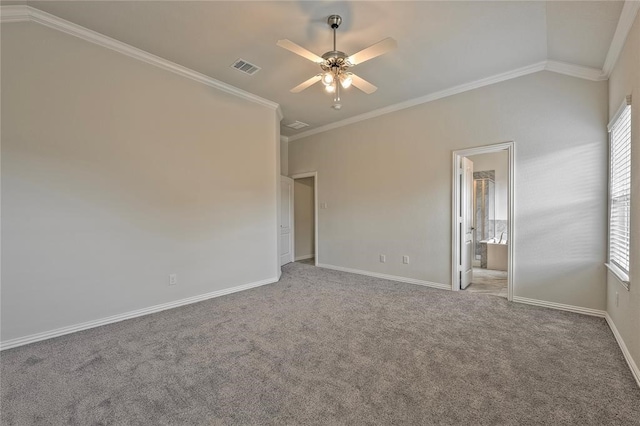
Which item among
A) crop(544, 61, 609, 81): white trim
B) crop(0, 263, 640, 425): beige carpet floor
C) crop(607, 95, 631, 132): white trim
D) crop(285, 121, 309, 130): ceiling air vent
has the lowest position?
crop(0, 263, 640, 425): beige carpet floor

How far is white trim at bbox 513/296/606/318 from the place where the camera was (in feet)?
10.4

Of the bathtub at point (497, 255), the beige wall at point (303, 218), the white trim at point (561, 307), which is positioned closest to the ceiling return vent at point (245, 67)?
the beige wall at point (303, 218)

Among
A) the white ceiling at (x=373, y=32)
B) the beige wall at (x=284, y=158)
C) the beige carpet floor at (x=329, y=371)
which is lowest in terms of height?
the beige carpet floor at (x=329, y=371)

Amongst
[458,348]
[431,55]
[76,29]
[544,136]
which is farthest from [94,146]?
[544,136]

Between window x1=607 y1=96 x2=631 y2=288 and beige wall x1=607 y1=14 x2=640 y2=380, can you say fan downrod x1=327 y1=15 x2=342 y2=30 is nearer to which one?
Result: beige wall x1=607 y1=14 x2=640 y2=380

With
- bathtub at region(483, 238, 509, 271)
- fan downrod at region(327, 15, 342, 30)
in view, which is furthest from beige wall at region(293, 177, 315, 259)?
fan downrod at region(327, 15, 342, 30)

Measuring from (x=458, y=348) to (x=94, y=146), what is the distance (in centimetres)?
416

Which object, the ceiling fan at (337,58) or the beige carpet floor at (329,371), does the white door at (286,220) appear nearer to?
the beige carpet floor at (329,371)

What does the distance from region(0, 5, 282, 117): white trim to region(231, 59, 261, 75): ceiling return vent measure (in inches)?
21.7

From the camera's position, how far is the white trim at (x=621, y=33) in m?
2.13

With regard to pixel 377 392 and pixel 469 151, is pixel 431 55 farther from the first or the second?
pixel 377 392

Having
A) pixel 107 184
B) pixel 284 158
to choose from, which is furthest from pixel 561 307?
pixel 284 158

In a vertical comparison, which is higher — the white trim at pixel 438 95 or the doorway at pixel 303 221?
the white trim at pixel 438 95

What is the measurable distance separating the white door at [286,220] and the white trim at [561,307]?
434cm
